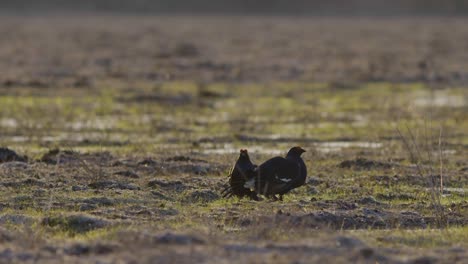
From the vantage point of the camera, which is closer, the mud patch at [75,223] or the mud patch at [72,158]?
the mud patch at [75,223]

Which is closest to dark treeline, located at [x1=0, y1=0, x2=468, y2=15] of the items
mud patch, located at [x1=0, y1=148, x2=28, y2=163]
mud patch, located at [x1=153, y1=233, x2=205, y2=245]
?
mud patch, located at [x1=0, y1=148, x2=28, y2=163]

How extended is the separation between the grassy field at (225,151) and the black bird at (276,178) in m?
0.22

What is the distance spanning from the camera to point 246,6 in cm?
11381

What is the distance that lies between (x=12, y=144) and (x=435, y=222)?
1098cm

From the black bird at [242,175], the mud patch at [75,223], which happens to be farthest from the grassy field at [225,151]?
the black bird at [242,175]

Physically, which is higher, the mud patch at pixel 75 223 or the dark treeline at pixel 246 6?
the dark treeline at pixel 246 6

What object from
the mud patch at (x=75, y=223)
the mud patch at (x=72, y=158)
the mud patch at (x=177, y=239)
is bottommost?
the mud patch at (x=75, y=223)

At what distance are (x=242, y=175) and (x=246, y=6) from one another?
100634mm

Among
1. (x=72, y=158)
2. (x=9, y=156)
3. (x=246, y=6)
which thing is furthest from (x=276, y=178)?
(x=246, y=6)

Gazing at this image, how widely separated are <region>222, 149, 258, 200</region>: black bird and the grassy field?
0.44ft

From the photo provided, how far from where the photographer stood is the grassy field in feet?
36.1

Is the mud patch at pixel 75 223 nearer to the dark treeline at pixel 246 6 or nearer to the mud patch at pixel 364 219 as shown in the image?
the mud patch at pixel 364 219

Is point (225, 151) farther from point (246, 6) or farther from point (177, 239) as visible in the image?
point (246, 6)

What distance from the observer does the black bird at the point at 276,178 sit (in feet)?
45.7
